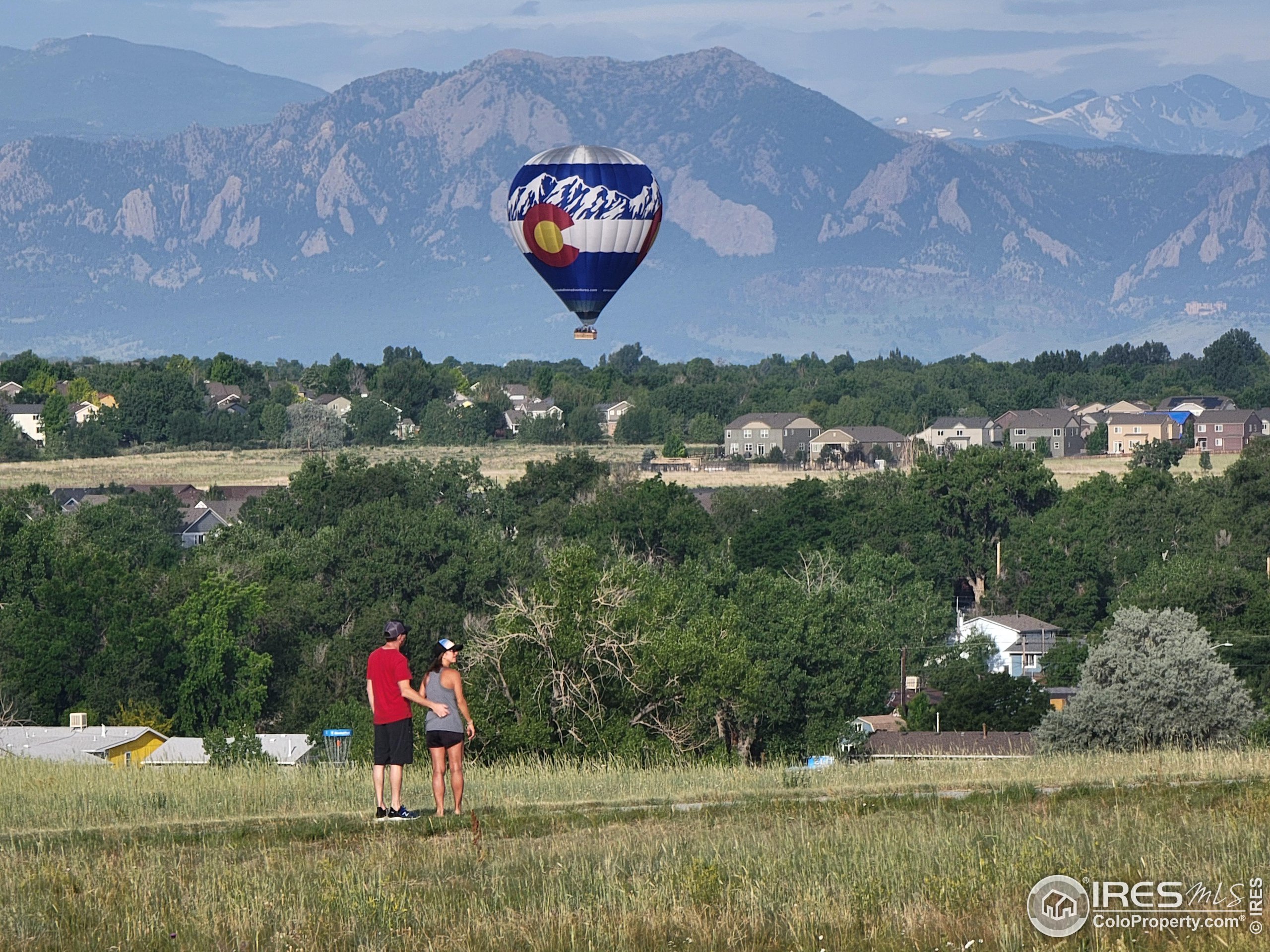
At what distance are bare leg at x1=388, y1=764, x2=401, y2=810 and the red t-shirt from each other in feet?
1.35

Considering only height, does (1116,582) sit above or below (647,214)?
below

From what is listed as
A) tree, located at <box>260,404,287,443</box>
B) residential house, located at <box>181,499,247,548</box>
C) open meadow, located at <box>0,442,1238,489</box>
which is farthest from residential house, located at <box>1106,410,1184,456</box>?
residential house, located at <box>181,499,247,548</box>

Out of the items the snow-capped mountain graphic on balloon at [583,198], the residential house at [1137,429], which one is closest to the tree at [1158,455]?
the residential house at [1137,429]

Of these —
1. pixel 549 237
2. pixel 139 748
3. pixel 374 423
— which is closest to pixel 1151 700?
pixel 139 748

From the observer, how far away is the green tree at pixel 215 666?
61.3 metres

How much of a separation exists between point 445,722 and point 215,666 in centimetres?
4818

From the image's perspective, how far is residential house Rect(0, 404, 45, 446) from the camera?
573ft

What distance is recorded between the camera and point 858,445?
7062 inches

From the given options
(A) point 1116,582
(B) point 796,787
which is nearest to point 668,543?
(A) point 1116,582

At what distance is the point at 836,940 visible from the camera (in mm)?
11617

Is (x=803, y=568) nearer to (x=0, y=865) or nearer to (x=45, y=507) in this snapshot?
(x=45, y=507)

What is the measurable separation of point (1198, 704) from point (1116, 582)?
180 feet

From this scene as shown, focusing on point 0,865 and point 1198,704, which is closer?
point 0,865

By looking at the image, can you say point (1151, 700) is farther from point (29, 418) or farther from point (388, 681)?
point (29, 418)
